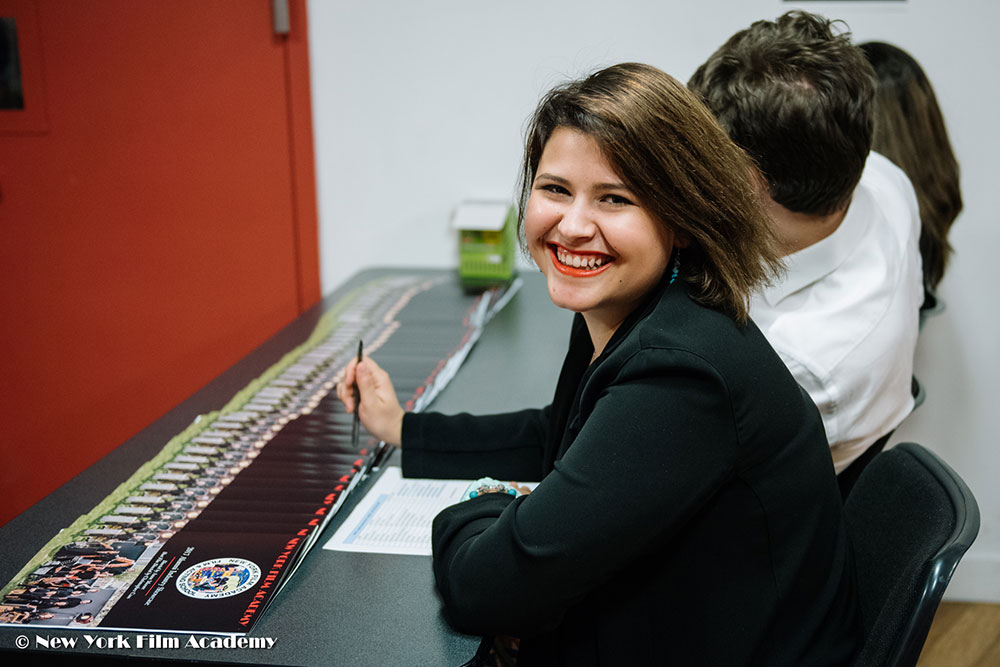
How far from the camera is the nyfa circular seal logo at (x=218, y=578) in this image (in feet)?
3.41

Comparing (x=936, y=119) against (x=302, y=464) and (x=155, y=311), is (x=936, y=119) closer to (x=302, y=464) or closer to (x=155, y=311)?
(x=302, y=464)

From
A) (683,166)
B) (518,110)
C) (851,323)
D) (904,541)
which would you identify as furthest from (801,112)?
(518,110)

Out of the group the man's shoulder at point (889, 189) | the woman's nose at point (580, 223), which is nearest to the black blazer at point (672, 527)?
the woman's nose at point (580, 223)

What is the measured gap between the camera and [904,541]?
1.14 meters

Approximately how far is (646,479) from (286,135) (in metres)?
1.79

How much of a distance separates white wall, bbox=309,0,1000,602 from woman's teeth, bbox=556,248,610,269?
127cm

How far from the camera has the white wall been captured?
226 centimetres

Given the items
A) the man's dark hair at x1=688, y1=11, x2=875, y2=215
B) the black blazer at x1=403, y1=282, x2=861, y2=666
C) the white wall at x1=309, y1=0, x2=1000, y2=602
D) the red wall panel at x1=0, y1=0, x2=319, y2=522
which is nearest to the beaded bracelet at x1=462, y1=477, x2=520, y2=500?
the black blazer at x1=403, y1=282, x2=861, y2=666

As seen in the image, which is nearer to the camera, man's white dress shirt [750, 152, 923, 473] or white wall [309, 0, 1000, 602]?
man's white dress shirt [750, 152, 923, 473]

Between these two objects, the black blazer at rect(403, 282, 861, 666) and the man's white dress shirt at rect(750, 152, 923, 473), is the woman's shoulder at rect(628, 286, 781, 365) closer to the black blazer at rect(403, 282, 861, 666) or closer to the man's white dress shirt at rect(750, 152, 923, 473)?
the black blazer at rect(403, 282, 861, 666)

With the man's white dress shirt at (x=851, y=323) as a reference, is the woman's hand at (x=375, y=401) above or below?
below

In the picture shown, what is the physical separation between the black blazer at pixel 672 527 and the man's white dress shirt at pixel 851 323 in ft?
1.07

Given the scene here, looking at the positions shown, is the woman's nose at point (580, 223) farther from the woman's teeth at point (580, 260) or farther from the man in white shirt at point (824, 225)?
the man in white shirt at point (824, 225)

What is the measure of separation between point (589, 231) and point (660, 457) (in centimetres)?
27
